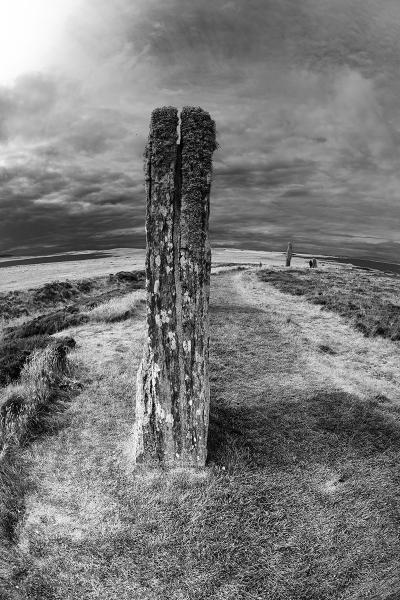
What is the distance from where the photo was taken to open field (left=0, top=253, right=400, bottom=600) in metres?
4.85

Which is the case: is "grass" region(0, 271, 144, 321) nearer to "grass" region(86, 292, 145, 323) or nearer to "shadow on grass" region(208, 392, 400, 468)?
"grass" region(86, 292, 145, 323)

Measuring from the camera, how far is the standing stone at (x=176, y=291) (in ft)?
20.3

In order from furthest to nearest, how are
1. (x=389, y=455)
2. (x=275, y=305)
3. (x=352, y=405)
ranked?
1. (x=275, y=305)
2. (x=352, y=405)
3. (x=389, y=455)

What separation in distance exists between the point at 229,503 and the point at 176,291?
3.58 metres

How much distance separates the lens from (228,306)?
21.3 metres

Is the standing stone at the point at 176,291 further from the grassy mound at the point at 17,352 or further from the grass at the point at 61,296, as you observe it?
the grass at the point at 61,296

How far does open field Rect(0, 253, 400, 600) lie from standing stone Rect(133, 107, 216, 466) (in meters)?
0.79

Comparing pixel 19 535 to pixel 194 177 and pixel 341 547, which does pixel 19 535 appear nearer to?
pixel 341 547

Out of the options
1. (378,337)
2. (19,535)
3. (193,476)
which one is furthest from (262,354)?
(19,535)

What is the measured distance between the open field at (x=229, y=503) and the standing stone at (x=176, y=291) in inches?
31.2

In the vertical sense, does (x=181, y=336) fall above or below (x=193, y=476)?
above

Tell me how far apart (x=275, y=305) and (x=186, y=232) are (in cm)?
1750

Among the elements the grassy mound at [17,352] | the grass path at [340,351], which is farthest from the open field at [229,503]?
the grassy mound at [17,352]

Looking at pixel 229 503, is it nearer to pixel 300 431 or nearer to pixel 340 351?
pixel 300 431
